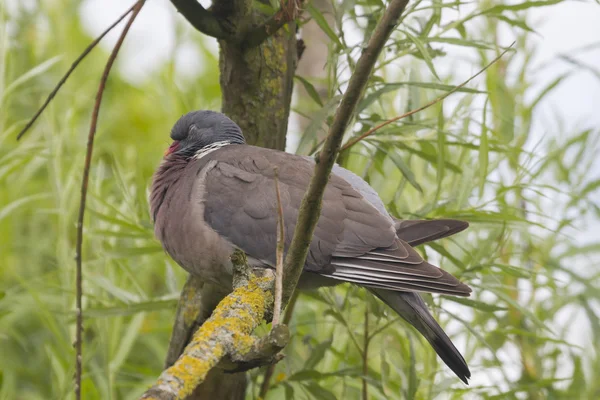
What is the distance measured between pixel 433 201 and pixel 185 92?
119cm

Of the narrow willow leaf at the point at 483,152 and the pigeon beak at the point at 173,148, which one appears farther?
the pigeon beak at the point at 173,148

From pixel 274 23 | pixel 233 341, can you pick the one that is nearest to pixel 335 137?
pixel 233 341

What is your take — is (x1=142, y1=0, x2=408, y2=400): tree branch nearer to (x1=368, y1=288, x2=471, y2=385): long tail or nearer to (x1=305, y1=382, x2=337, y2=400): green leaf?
(x1=368, y1=288, x2=471, y2=385): long tail

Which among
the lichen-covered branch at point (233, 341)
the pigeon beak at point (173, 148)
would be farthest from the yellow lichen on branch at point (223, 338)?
the pigeon beak at point (173, 148)

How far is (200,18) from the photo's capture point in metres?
1.88

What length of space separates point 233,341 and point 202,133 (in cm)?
123

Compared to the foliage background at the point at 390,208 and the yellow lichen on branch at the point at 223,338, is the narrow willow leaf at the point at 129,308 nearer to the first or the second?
the foliage background at the point at 390,208

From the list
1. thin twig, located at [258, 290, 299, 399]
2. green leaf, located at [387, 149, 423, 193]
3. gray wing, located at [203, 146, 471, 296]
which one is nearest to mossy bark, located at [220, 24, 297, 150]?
gray wing, located at [203, 146, 471, 296]

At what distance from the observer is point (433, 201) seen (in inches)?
87.8

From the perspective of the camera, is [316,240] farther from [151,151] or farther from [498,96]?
[151,151]

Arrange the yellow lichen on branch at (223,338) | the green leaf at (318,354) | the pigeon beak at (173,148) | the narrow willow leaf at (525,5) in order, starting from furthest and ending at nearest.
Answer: the pigeon beak at (173,148) < the green leaf at (318,354) < the narrow willow leaf at (525,5) < the yellow lichen on branch at (223,338)

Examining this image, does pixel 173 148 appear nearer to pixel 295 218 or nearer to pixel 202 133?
pixel 202 133

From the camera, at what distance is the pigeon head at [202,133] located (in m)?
2.20

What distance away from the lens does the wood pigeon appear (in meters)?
1.94
